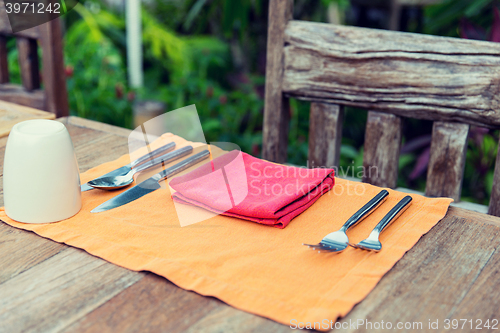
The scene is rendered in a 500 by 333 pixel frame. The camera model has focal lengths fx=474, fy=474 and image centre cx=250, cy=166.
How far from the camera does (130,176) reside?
899 mm

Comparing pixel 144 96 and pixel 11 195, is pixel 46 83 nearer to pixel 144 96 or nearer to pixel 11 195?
pixel 11 195

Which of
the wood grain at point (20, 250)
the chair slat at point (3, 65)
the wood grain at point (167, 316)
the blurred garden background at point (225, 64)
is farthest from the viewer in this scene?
the blurred garden background at point (225, 64)

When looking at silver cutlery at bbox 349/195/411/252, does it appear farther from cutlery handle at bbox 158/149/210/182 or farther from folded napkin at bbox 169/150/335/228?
cutlery handle at bbox 158/149/210/182

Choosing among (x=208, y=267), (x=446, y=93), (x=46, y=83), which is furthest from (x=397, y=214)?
(x=46, y=83)

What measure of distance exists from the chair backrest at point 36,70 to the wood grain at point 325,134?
0.74m

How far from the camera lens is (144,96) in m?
3.18

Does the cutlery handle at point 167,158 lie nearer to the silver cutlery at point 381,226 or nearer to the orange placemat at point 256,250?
the orange placemat at point 256,250

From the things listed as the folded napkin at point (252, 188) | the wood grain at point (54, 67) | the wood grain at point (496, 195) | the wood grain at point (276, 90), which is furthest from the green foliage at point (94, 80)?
the wood grain at point (496, 195)

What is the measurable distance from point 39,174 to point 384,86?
34.7 inches

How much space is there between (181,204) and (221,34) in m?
3.25

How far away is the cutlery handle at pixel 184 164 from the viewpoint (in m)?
0.90

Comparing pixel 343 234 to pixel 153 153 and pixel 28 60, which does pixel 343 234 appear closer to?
pixel 153 153

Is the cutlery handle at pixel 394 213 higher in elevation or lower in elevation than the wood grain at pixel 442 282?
higher

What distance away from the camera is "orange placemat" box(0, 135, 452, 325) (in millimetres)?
591
